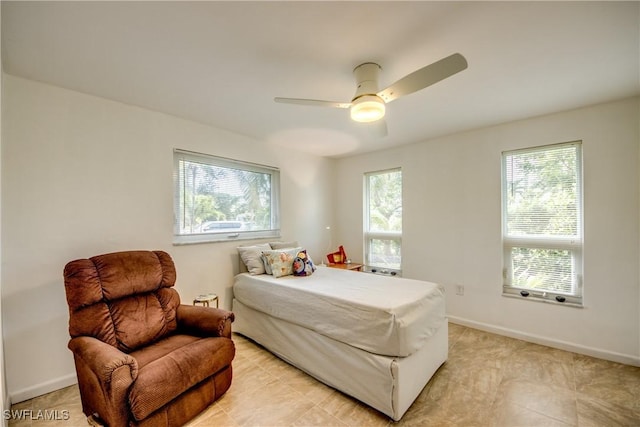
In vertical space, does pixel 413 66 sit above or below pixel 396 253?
above

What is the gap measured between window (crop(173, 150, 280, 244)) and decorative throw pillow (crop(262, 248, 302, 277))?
58 cm

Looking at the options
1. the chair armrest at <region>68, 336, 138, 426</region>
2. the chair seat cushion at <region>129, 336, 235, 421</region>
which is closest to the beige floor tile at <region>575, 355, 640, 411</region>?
the chair seat cushion at <region>129, 336, 235, 421</region>

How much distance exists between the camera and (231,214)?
327 centimetres

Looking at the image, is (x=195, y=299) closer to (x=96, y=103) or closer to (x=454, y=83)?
(x=96, y=103)

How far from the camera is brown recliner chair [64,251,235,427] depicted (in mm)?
1446

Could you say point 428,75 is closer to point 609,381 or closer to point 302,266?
point 302,266

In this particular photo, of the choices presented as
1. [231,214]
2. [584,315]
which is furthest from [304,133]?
[584,315]

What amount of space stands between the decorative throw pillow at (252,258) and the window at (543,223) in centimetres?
281

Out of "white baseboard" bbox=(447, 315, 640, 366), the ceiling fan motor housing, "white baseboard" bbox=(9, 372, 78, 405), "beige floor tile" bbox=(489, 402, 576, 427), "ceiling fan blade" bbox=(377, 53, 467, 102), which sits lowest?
"beige floor tile" bbox=(489, 402, 576, 427)

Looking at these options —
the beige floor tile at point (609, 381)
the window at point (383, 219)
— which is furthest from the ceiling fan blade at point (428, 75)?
the beige floor tile at point (609, 381)

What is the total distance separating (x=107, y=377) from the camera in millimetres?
1393

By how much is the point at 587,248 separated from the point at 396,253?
2.05 meters

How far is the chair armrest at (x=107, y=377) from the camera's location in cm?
140

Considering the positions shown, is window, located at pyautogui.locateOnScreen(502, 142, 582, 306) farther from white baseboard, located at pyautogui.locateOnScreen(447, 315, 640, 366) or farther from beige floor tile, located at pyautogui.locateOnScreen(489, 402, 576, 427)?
beige floor tile, located at pyautogui.locateOnScreen(489, 402, 576, 427)
